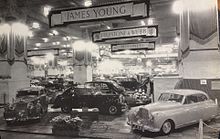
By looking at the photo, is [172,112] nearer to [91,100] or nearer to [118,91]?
[118,91]

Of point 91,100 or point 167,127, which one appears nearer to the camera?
point 167,127

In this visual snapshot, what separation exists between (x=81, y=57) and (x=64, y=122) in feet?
53.3

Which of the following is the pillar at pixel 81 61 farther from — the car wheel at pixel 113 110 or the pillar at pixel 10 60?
the car wheel at pixel 113 110

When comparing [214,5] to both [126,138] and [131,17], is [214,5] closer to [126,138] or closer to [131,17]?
[131,17]

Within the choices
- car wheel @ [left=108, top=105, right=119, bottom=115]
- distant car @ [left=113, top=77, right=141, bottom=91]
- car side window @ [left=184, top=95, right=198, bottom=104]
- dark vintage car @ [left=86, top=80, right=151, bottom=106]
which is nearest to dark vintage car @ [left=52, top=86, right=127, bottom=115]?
car wheel @ [left=108, top=105, right=119, bottom=115]

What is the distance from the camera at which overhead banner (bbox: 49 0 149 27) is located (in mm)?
7680

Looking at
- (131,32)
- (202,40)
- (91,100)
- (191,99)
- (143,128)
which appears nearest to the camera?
(143,128)

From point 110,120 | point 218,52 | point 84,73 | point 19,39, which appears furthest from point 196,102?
point 84,73

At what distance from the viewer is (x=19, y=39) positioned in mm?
17000

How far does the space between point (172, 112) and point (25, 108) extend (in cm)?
639

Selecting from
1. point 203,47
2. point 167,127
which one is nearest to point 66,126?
point 167,127

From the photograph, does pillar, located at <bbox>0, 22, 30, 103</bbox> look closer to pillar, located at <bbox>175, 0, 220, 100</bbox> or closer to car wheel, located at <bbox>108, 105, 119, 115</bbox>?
car wheel, located at <bbox>108, 105, 119, 115</bbox>

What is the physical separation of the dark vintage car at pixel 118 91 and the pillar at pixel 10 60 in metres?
5.26

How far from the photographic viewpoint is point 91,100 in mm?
13414
